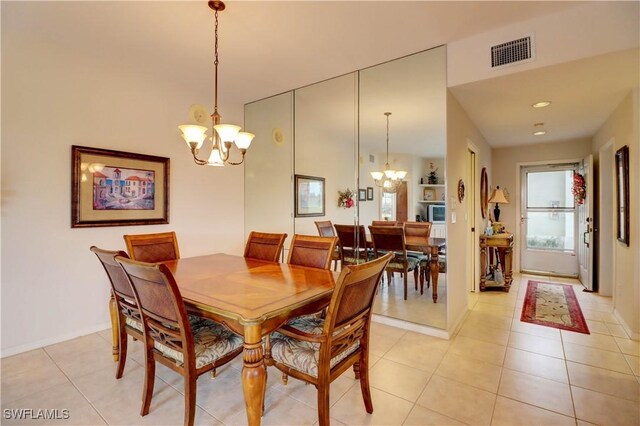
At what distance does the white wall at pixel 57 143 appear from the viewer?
2514 mm

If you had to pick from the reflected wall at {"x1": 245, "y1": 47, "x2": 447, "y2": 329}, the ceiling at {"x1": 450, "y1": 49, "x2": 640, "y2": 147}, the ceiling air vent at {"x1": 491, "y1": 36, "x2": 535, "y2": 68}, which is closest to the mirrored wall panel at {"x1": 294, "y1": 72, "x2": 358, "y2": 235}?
the reflected wall at {"x1": 245, "y1": 47, "x2": 447, "y2": 329}

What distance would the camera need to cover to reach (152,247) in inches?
106

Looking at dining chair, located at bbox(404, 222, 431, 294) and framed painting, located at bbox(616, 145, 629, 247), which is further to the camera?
Answer: dining chair, located at bbox(404, 222, 431, 294)

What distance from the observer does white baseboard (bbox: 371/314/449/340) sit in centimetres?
285

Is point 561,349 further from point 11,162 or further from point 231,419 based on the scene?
point 11,162

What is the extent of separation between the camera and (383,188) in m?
3.40

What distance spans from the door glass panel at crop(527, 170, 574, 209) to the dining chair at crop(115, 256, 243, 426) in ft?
19.3

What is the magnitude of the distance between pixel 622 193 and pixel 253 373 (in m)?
3.83

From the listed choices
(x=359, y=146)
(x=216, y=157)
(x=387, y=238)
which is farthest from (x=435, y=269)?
(x=216, y=157)

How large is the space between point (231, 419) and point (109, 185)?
8.25 feet

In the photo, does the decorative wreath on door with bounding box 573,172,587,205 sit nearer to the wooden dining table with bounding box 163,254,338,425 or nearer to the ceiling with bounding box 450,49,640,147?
the ceiling with bounding box 450,49,640,147

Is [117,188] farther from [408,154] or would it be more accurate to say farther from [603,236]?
[603,236]

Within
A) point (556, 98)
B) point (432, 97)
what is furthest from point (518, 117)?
point (432, 97)

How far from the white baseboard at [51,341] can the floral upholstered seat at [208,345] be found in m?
1.50
